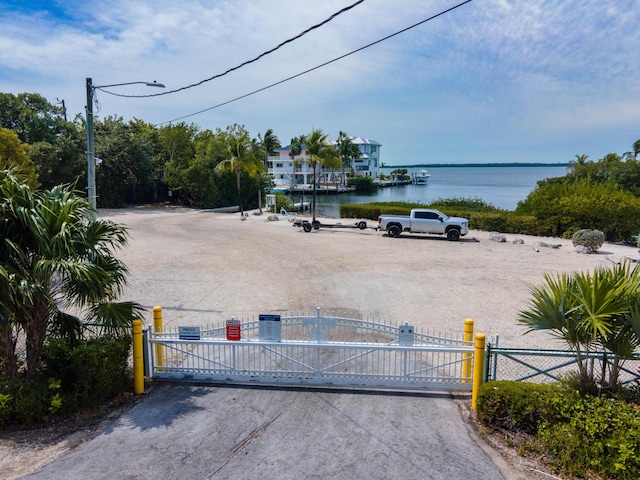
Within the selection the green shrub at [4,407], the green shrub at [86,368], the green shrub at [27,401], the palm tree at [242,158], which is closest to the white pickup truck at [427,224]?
the palm tree at [242,158]

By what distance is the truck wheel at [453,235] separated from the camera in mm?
25000

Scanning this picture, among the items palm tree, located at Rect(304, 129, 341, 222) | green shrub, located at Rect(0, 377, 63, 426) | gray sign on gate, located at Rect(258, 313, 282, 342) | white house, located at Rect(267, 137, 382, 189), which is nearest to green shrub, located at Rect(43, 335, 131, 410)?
green shrub, located at Rect(0, 377, 63, 426)

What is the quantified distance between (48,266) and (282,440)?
3.97m

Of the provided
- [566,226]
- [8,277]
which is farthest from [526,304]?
[566,226]

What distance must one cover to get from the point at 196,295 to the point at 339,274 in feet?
17.4

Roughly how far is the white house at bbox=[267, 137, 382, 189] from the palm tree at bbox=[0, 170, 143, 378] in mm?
81944

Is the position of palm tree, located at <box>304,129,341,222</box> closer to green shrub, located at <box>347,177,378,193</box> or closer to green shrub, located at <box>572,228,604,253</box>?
green shrub, located at <box>572,228,604,253</box>

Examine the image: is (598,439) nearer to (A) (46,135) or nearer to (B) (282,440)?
(B) (282,440)

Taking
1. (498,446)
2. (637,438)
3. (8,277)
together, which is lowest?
(498,446)

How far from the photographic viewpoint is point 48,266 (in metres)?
6.05

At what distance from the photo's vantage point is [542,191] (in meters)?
29.3

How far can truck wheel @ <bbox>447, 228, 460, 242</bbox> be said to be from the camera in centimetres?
2500

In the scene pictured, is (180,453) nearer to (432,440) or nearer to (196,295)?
(432,440)

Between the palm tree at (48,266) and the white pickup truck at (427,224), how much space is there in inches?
807
